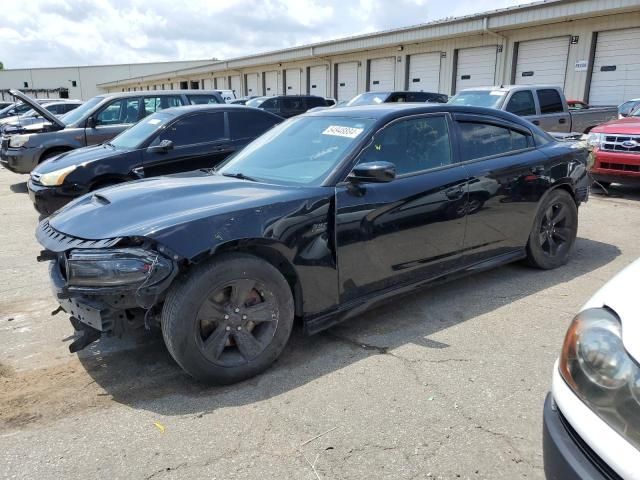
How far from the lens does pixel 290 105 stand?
18.3 m

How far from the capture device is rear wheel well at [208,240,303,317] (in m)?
3.02

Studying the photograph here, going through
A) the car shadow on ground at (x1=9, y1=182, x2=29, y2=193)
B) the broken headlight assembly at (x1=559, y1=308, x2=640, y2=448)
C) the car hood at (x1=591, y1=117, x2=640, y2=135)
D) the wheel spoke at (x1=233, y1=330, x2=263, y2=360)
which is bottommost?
the car shadow on ground at (x1=9, y1=182, x2=29, y2=193)

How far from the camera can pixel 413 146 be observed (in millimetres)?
3959

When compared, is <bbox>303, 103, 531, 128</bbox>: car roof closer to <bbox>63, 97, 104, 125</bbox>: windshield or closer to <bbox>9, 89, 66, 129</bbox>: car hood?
<bbox>9, 89, 66, 129</bbox>: car hood

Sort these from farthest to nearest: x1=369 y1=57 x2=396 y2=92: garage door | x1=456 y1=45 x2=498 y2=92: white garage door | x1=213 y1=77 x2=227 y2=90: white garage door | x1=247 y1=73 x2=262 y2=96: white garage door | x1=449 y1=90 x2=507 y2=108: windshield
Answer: x1=213 y1=77 x2=227 y2=90: white garage door < x1=247 y1=73 x2=262 y2=96: white garage door < x1=369 y1=57 x2=396 y2=92: garage door < x1=456 y1=45 x2=498 y2=92: white garage door < x1=449 y1=90 x2=507 y2=108: windshield

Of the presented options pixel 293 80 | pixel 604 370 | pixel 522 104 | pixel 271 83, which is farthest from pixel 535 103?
pixel 271 83

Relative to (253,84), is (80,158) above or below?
below

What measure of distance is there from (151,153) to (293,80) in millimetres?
25380

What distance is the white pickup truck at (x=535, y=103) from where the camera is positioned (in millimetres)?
10008

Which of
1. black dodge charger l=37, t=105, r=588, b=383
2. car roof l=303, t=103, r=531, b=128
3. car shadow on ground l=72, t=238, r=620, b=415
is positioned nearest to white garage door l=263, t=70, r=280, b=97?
car roof l=303, t=103, r=531, b=128

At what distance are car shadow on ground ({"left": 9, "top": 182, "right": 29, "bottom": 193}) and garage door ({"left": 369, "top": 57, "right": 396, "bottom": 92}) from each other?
16467 mm

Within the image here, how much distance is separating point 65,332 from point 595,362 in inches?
142

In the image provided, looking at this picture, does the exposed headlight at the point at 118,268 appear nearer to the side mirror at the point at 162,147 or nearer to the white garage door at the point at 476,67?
the side mirror at the point at 162,147

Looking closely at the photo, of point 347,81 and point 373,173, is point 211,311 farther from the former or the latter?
point 347,81
